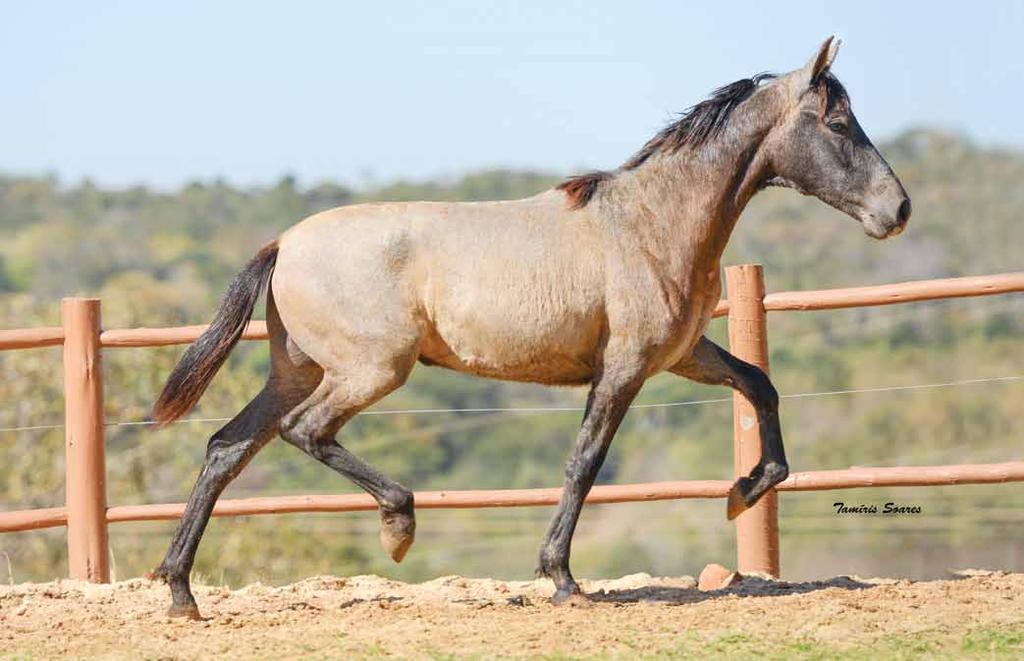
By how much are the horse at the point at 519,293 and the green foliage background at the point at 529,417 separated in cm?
1231

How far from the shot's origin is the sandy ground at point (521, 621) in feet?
16.4

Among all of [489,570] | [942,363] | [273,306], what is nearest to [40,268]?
[489,570]

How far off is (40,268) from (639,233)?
49713 millimetres

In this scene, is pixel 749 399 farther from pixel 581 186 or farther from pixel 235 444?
pixel 235 444

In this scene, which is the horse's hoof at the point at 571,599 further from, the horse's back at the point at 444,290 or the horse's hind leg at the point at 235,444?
the horse's hind leg at the point at 235,444

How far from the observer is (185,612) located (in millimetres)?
5852

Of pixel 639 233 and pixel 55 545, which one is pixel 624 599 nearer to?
pixel 639 233

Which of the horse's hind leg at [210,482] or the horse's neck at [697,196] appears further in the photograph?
the horse's neck at [697,196]

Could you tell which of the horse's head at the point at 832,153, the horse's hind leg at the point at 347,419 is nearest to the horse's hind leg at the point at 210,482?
the horse's hind leg at the point at 347,419

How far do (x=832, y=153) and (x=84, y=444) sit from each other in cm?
380

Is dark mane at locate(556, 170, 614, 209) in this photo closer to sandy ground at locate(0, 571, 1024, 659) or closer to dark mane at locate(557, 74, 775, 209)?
dark mane at locate(557, 74, 775, 209)

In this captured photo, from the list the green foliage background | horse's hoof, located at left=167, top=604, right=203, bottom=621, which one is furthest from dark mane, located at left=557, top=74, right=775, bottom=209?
the green foliage background

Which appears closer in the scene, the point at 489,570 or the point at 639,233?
the point at 639,233

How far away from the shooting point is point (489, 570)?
3272 cm
